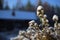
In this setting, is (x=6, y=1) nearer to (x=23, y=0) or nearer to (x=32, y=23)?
(x=23, y=0)

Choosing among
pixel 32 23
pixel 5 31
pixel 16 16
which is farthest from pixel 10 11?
pixel 32 23

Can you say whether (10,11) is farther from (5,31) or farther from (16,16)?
(5,31)

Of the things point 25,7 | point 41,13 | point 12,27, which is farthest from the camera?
point 12,27

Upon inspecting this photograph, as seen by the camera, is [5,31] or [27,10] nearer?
[27,10]

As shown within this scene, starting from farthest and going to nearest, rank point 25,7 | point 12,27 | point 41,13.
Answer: point 12,27 → point 25,7 → point 41,13

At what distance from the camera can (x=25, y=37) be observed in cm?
81

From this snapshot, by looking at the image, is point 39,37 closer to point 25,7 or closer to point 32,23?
point 32,23

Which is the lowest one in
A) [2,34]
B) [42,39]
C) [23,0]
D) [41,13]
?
[2,34]

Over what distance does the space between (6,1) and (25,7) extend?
0.33m

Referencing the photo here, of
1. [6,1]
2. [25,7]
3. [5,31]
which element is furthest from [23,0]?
[5,31]

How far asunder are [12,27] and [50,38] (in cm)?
133

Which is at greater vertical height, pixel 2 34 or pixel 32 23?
pixel 32 23

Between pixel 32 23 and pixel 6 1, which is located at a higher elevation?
pixel 6 1

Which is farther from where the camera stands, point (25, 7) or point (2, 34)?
point (2, 34)
